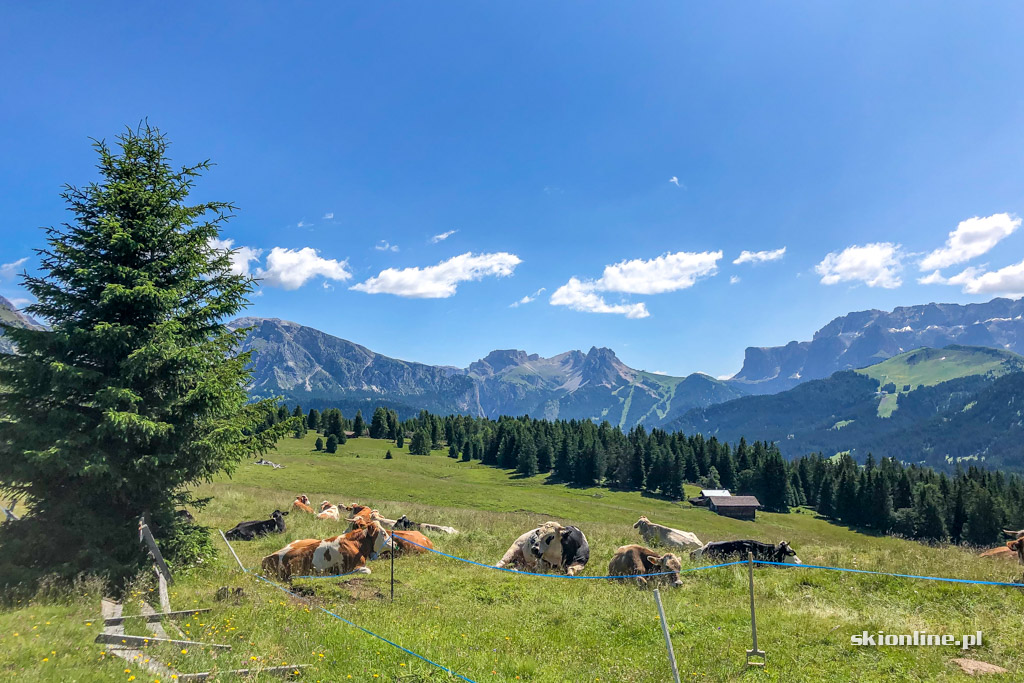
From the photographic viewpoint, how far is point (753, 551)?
16859mm

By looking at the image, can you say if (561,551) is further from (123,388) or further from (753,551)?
(123,388)

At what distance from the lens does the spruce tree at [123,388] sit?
458 inches

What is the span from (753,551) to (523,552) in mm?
8257

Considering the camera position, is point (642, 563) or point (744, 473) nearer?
point (642, 563)

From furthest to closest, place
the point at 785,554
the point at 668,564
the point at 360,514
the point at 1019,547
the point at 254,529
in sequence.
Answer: the point at 360,514
the point at 254,529
the point at 785,554
the point at 1019,547
the point at 668,564

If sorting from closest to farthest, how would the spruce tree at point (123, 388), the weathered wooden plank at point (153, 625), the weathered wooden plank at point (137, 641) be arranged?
the weathered wooden plank at point (137, 641)
the weathered wooden plank at point (153, 625)
the spruce tree at point (123, 388)

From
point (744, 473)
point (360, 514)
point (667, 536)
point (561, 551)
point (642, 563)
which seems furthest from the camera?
point (744, 473)

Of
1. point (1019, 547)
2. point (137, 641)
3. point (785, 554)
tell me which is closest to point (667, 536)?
point (785, 554)

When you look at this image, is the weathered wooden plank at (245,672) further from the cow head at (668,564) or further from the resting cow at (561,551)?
the cow head at (668,564)

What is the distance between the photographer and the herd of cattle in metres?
14.3

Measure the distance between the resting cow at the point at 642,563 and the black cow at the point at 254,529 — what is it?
541 inches

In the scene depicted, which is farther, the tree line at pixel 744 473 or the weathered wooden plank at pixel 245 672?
the tree line at pixel 744 473

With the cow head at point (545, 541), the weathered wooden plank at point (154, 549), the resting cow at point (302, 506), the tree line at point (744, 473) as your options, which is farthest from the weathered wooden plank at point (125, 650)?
the tree line at point (744, 473)

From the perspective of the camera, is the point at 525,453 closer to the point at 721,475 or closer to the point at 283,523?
the point at 721,475
